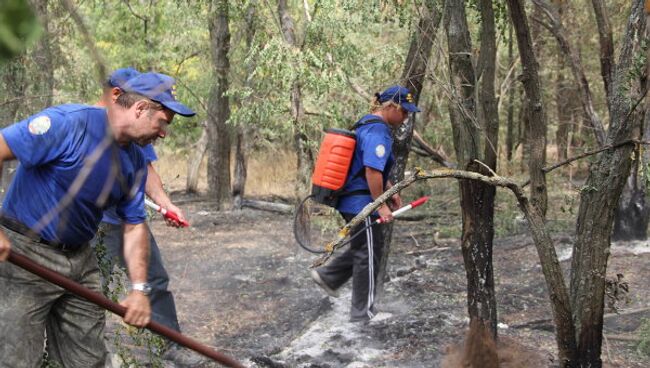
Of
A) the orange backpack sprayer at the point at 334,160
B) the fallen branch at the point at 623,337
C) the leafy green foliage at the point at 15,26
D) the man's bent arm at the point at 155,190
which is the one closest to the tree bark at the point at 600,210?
the fallen branch at the point at 623,337

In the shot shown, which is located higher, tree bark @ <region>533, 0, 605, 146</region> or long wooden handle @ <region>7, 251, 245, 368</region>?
tree bark @ <region>533, 0, 605, 146</region>

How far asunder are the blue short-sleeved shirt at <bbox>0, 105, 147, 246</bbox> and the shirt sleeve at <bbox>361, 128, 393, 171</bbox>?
2752 millimetres

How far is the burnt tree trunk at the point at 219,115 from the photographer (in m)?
13.5

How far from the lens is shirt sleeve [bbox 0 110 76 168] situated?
10.6 feet

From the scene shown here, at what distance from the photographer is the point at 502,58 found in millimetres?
18109

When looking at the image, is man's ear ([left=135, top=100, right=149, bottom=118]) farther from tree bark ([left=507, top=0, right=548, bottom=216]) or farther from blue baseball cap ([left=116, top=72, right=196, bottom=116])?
tree bark ([left=507, top=0, right=548, bottom=216])

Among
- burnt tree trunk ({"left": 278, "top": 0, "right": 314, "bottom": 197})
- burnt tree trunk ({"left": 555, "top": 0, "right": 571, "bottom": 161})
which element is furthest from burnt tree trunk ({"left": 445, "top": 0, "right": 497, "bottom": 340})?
burnt tree trunk ({"left": 555, "top": 0, "right": 571, "bottom": 161})

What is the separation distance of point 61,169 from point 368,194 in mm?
3450

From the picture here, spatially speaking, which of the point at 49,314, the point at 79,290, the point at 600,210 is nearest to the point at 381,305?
the point at 600,210

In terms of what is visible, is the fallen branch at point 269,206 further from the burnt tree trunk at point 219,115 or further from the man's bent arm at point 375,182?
the man's bent arm at point 375,182

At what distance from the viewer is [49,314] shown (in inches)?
149

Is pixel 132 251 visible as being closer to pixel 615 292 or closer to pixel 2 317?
pixel 2 317

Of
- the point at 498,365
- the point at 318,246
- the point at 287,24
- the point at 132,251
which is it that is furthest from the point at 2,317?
the point at 318,246

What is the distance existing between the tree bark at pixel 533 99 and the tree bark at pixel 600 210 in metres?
0.33
